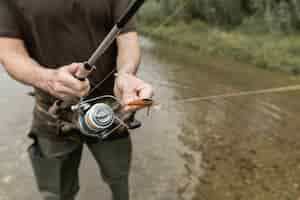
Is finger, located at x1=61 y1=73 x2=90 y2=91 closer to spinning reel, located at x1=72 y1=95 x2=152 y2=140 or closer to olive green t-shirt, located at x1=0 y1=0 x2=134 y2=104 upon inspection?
spinning reel, located at x1=72 y1=95 x2=152 y2=140

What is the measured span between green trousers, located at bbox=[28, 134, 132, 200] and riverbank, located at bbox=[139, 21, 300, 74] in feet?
23.2

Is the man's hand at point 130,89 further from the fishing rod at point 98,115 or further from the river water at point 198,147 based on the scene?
the river water at point 198,147

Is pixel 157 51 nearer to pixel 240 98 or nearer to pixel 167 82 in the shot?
pixel 167 82

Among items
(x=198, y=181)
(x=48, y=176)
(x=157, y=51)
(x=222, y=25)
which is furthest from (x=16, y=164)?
(x=222, y=25)

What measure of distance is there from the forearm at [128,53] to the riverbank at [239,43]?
285 inches

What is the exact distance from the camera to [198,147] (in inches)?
206

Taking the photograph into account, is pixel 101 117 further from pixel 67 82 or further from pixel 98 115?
pixel 67 82

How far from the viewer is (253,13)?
43.1ft

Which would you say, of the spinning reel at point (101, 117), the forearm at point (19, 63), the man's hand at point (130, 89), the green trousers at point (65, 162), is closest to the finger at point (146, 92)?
the man's hand at point (130, 89)

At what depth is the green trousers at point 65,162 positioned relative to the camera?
261 centimetres

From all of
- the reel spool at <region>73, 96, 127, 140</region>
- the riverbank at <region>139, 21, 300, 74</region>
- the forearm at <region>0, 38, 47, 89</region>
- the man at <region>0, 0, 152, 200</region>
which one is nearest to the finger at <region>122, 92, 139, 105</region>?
the man at <region>0, 0, 152, 200</region>

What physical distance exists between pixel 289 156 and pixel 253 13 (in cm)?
851

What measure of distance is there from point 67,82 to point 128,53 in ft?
1.85

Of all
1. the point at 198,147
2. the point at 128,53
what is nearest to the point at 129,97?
the point at 128,53
